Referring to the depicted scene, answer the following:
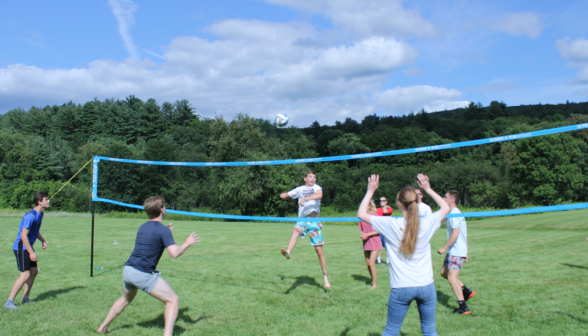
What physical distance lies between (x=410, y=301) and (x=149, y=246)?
3.20m

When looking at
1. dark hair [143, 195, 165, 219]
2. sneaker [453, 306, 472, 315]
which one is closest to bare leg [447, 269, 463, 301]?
sneaker [453, 306, 472, 315]

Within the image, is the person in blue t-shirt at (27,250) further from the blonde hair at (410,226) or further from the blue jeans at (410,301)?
the blonde hair at (410,226)

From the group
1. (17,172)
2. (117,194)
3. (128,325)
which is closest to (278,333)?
(128,325)

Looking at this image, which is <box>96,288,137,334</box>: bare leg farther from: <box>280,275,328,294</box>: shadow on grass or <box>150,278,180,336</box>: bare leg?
<box>280,275,328,294</box>: shadow on grass

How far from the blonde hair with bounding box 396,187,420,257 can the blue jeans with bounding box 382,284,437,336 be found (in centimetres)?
35

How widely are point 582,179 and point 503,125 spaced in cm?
5520

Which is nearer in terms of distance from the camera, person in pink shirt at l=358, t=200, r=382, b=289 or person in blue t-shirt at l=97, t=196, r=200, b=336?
person in blue t-shirt at l=97, t=196, r=200, b=336

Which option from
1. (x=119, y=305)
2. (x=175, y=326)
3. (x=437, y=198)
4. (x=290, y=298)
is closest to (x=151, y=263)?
(x=119, y=305)

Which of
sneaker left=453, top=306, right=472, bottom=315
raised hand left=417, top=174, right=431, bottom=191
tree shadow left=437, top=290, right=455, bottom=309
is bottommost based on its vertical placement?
tree shadow left=437, top=290, right=455, bottom=309

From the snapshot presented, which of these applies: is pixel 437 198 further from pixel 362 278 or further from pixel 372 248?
pixel 362 278

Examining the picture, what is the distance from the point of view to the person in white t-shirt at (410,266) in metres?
3.49

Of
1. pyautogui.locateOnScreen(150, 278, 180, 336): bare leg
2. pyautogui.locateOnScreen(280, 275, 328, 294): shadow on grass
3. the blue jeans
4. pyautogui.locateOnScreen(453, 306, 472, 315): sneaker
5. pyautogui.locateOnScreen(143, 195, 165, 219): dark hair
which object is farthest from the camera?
pyautogui.locateOnScreen(280, 275, 328, 294): shadow on grass

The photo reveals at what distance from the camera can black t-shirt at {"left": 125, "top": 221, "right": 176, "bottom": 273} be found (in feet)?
15.2

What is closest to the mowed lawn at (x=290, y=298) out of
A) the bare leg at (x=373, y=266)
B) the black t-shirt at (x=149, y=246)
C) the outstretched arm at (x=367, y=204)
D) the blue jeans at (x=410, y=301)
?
the bare leg at (x=373, y=266)
